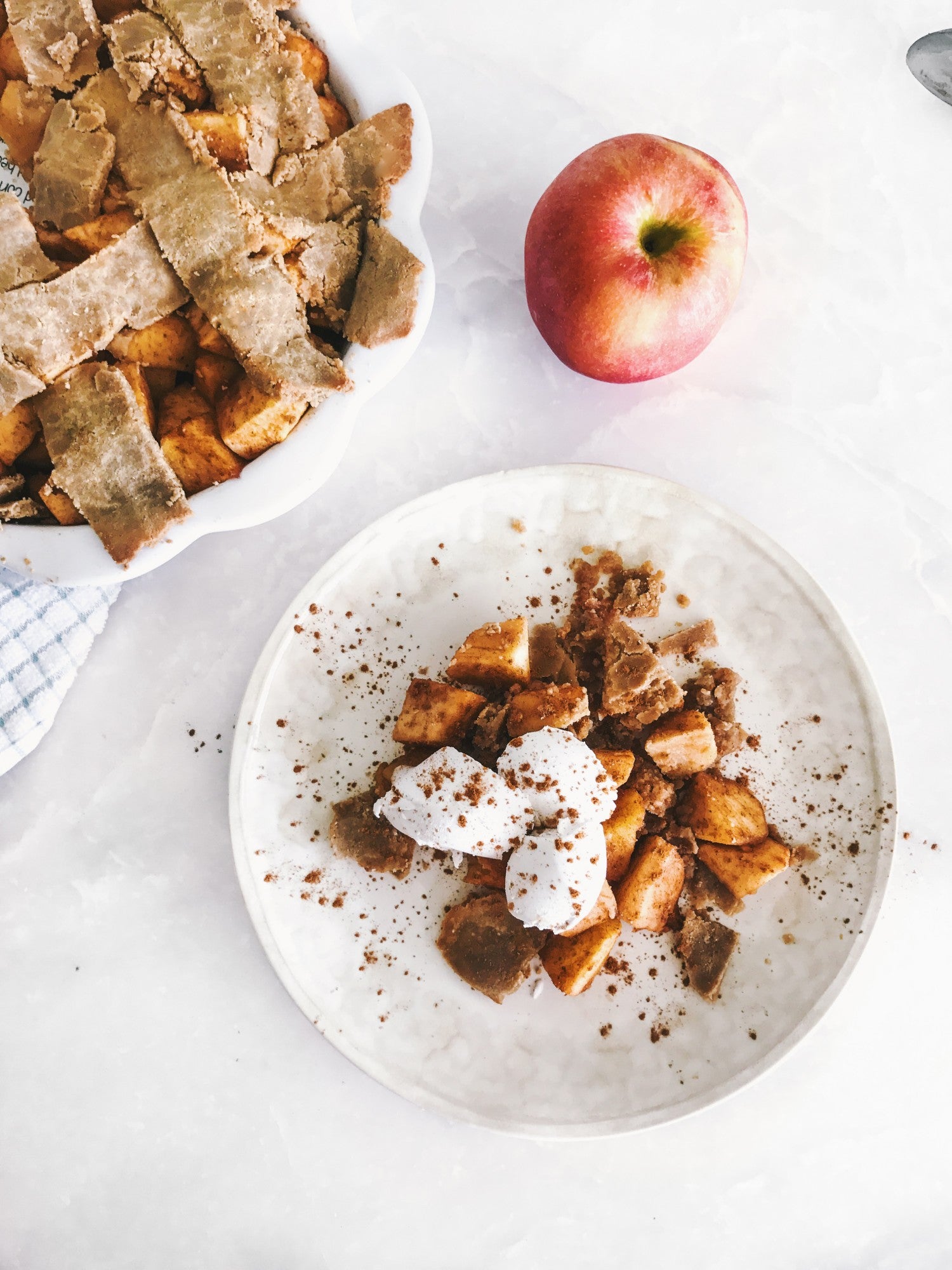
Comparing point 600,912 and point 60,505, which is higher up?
point 60,505

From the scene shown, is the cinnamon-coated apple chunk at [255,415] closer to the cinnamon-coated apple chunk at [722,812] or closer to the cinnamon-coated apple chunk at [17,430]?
the cinnamon-coated apple chunk at [17,430]

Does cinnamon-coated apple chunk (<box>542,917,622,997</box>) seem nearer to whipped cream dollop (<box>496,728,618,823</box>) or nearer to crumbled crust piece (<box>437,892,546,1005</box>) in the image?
crumbled crust piece (<box>437,892,546,1005</box>)

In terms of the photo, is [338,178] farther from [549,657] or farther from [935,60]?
[935,60]

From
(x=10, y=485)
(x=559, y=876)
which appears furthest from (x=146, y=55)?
(x=559, y=876)

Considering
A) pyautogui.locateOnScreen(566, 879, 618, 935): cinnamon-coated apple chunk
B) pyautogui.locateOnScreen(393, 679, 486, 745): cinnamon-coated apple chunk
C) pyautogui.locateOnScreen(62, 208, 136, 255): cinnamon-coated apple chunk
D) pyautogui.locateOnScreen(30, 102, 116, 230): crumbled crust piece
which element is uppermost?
pyautogui.locateOnScreen(30, 102, 116, 230): crumbled crust piece

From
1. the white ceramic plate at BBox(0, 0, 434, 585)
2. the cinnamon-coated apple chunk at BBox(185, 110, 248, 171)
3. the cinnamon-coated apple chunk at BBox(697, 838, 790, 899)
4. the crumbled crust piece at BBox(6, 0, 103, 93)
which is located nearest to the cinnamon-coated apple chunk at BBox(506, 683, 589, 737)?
the cinnamon-coated apple chunk at BBox(697, 838, 790, 899)

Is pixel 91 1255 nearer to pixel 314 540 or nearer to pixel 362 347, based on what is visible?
pixel 314 540

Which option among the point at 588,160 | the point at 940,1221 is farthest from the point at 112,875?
the point at 940,1221
